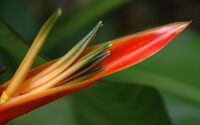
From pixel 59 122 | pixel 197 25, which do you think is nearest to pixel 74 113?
pixel 59 122

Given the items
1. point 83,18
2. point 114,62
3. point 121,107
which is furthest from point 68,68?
point 83,18

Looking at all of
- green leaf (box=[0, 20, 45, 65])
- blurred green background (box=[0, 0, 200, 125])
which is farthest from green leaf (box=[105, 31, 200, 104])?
green leaf (box=[0, 20, 45, 65])

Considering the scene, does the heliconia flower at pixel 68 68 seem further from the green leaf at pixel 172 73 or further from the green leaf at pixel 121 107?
the green leaf at pixel 172 73

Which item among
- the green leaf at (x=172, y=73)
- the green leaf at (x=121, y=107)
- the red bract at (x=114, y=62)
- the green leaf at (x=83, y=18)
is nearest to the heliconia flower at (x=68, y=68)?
the red bract at (x=114, y=62)

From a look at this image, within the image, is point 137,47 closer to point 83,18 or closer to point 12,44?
point 12,44

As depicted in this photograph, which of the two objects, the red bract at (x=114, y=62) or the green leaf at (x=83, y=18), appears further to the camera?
the green leaf at (x=83, y=18)

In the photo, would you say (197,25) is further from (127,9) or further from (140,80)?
(140,80)
